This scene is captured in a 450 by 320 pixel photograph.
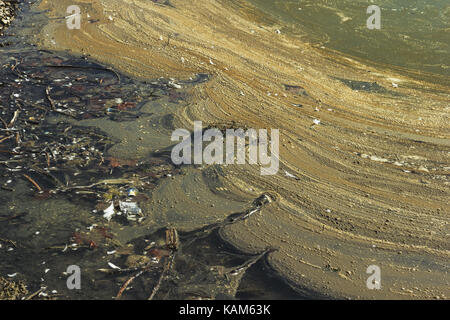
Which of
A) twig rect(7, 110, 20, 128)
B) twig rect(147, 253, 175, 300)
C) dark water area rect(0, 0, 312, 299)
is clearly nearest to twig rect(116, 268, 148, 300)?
dark water area rect(0, 0, 312, 299)

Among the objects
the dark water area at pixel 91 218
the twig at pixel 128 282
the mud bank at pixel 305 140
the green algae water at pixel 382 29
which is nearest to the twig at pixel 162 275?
the dark water area at pixel 91 218

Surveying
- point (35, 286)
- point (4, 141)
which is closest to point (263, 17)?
point (4, 141)

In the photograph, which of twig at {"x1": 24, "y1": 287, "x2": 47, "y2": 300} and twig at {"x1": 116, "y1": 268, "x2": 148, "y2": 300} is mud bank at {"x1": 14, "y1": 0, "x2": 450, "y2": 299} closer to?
twig at {"x1": 116, "y1": 268, "x2": 148, "y2": 300}

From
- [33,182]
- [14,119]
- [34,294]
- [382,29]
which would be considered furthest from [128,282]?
[382,29]

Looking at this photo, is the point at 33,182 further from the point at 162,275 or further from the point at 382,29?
the point at 382,29

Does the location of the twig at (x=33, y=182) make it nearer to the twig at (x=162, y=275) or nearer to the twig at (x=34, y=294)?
the twig at (x=34, y=294)
